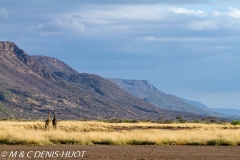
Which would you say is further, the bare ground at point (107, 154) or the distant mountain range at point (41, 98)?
the distant mountain range at point (41, 98)

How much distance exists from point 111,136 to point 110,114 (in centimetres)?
13221

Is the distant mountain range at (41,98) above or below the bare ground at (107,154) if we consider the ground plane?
above

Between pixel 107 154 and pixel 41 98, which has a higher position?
pixel 41 98

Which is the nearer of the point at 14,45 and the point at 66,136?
the point at 66,136

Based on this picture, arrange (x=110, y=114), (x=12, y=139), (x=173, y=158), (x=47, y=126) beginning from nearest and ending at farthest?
(x=173, y=158), (x=12, y=139), (x=47, y=126), (x=110, y=114)

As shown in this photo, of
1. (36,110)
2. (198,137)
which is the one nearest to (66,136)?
(198,137)

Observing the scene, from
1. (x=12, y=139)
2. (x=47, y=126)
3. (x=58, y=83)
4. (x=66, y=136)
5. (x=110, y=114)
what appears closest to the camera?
(x=12, y=139)

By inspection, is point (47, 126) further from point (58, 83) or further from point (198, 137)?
point (58, 83)

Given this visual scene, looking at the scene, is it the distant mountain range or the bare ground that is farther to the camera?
the distant mountain range

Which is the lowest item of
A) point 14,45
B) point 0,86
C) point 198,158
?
point 198,158

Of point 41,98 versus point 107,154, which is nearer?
point 107,154

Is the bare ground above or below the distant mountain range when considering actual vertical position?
below

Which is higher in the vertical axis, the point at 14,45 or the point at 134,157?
the point at 14,45

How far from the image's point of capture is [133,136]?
32188 millimetres
